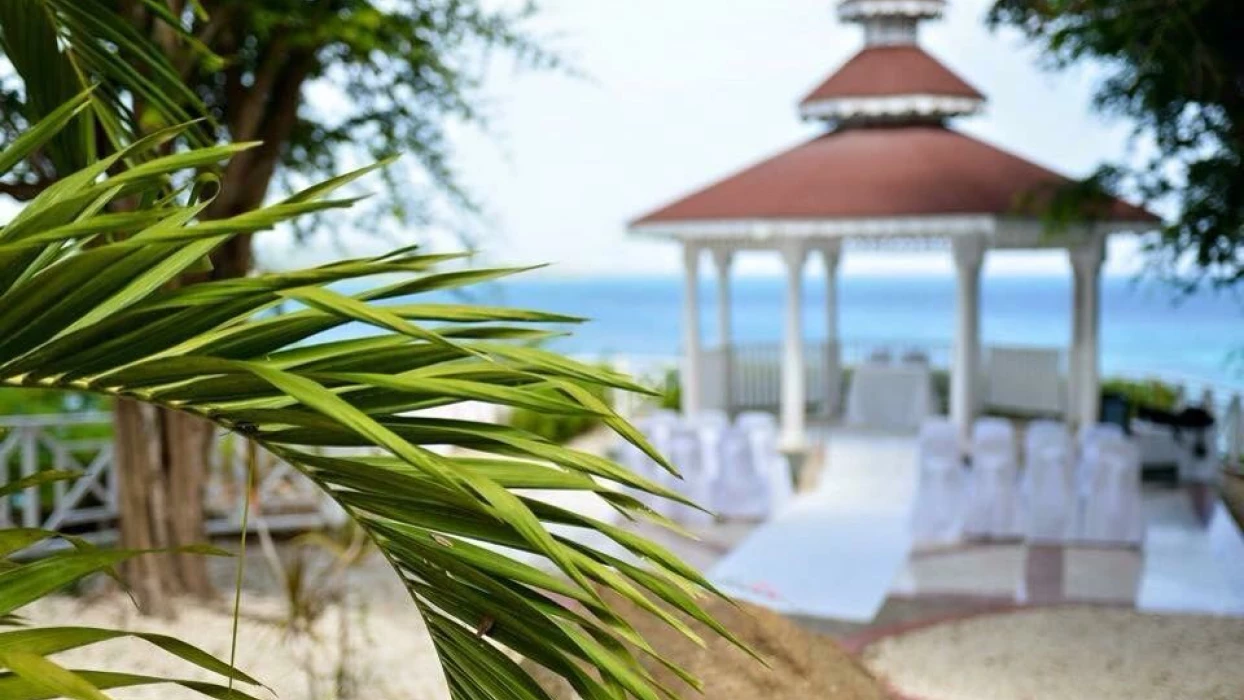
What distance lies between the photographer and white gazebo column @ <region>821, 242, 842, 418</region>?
15.9 meters

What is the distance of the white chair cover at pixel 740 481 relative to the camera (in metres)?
11.3

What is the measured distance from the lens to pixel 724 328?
51.8ft

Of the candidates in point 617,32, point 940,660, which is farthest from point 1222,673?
point 617,32

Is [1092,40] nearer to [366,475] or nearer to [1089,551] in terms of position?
[1089,551]

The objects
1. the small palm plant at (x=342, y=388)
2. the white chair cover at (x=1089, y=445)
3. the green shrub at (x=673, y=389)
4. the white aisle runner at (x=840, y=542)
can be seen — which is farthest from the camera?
the green shrub at (x=673, y=389)

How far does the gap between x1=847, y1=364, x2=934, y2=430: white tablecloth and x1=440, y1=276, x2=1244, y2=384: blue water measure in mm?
36793

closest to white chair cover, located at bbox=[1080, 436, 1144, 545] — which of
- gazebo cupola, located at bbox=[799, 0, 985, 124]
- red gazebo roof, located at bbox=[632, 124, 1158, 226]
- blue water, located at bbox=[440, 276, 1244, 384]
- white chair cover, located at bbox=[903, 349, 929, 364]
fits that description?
red gazebo roof, located at bbox=[632, 124, 1158, 226]

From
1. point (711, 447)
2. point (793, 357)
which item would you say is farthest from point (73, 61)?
point (793, 357)

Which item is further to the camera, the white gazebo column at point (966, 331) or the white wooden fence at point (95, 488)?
the white gazebo column at point (966, 331)

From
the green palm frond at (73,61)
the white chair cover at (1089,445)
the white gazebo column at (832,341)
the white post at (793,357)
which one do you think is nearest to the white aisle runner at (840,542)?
the white post at (793,357)

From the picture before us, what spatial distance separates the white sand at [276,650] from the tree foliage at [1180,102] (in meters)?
5.76

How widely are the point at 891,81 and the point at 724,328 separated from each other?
3581mm

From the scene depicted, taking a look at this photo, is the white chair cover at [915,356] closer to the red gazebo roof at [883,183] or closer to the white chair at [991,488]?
the red gazebo roof at [883,183]

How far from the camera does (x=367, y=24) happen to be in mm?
7207
